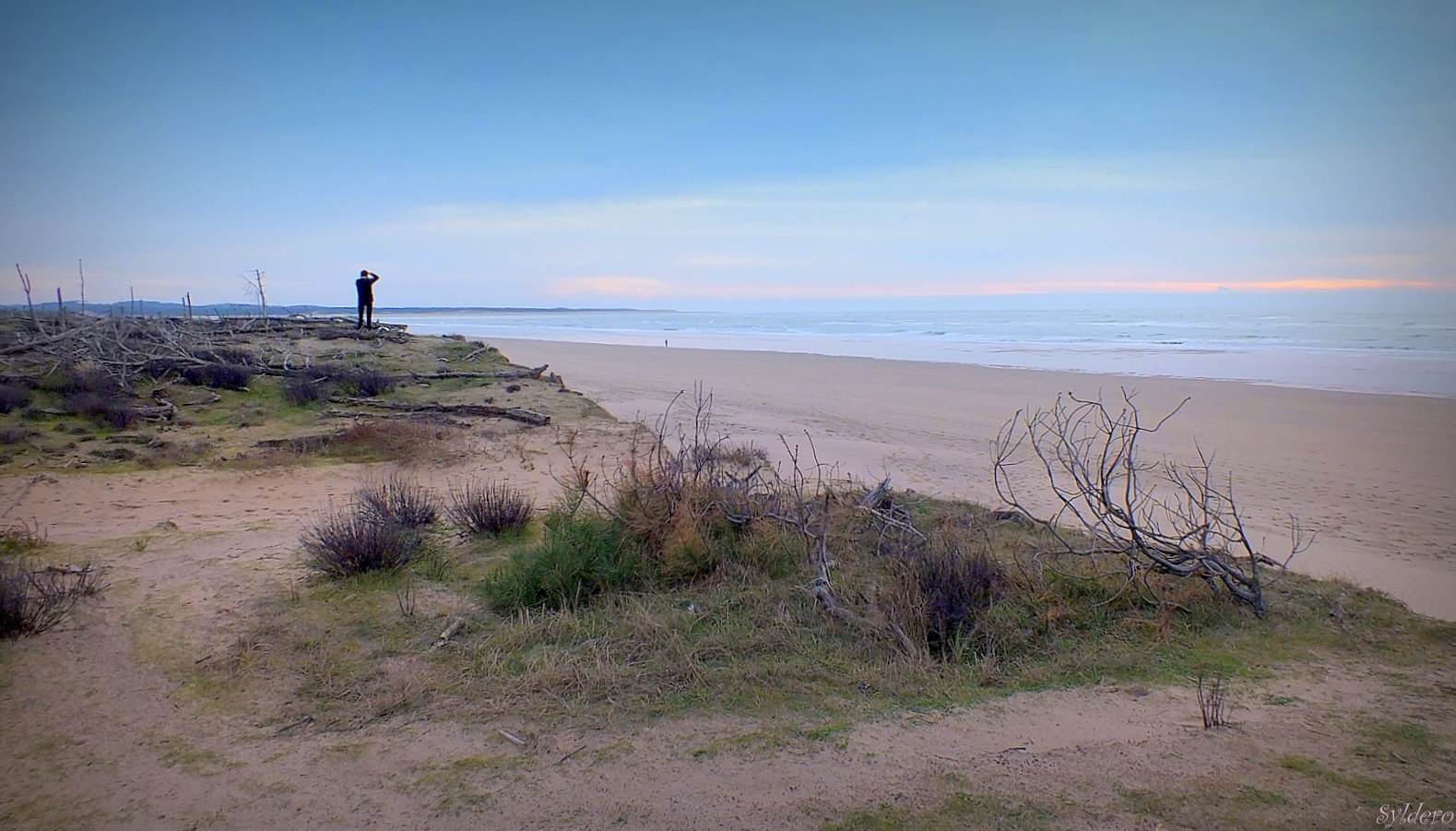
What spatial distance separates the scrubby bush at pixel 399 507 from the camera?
20.5 ft

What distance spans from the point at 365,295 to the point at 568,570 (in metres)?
16.3

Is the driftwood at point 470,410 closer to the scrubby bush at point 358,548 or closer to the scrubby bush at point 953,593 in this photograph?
the scrubby bush at point 358,548

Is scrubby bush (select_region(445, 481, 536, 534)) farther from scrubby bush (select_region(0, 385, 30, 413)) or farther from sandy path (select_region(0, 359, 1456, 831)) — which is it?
scrubby bush (select_region(0, 385, 30, 413))

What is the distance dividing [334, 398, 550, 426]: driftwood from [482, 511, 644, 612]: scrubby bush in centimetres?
647

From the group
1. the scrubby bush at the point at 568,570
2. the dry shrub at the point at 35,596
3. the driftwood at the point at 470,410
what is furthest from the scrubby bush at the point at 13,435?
the scrubby bush at the point at 568,570

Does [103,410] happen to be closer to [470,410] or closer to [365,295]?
[470,410]

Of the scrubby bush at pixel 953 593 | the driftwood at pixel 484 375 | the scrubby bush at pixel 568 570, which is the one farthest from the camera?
the driftwood at pixel 484 375

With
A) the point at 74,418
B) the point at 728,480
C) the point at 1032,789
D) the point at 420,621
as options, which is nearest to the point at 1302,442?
the point at 728,480

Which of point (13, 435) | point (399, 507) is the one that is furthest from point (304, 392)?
point (399, 507)

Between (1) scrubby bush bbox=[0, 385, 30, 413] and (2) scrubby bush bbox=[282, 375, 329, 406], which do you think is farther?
(2) scrubby bush bbox=[282, 375, 329, 406]

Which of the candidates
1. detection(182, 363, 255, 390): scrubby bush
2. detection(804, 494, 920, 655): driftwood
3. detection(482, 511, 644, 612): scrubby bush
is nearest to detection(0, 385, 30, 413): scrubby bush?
detection(182, 363, 255, 390): scrubby bush

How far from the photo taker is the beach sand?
7281mm

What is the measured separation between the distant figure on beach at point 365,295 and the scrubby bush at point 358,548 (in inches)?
561

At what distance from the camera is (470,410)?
12250 mm
